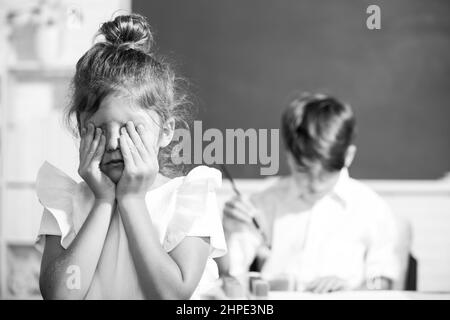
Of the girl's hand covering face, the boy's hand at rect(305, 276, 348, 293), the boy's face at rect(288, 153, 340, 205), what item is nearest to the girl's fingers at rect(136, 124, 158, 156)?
the girl's hand covering face

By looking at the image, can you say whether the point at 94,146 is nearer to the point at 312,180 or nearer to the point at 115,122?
the point at 115,122

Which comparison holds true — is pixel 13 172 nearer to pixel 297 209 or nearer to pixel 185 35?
pixel 185 35

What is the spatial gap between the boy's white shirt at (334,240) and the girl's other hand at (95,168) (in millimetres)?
490

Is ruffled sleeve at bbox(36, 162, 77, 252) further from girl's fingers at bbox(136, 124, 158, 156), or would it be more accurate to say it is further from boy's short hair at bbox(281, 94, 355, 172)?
boy's short hair at bbox(281, 94, 355, 172)

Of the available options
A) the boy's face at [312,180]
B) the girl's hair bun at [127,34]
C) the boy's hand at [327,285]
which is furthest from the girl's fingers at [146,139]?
the boy's face at [312,180]

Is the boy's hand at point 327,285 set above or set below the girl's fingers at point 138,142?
below

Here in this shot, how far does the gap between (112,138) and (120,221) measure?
0.34ft

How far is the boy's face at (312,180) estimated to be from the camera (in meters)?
1.33

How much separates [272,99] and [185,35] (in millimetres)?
335

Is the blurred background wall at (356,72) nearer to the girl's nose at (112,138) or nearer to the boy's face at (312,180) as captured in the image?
the boy's face at (312,180)

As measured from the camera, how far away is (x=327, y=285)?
3.73ft

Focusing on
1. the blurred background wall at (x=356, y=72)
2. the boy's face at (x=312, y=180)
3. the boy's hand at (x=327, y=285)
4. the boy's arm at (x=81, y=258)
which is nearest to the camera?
the boy's arm at (x=81, y=258)

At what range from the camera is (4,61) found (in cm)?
170

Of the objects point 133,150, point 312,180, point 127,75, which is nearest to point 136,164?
point 133,150
